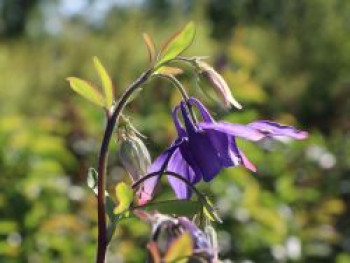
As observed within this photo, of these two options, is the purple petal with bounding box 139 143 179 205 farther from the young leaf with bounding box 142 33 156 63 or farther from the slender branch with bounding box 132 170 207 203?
the young leaf with bounding box 142 33 156 63

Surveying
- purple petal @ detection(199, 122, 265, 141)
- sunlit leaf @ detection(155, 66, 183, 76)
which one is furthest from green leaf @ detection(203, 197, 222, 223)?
sunlit leaf @ detection(155, 66, 183, 76)

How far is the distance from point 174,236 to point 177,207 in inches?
7.7

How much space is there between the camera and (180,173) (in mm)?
1449

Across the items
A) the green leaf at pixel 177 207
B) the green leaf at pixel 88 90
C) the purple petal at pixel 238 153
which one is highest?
the green leaf at pixel 88 90

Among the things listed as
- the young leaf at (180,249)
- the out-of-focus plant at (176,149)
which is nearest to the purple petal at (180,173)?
the out-of-focus plant at (176,149)

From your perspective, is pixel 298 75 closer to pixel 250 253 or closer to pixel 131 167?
pixel 250 253

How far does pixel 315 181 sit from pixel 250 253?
1150 mm

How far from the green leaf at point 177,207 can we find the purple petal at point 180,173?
0.21 feet

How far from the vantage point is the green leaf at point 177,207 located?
137cm

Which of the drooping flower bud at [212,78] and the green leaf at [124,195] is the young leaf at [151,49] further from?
the green leaf at [124,195]

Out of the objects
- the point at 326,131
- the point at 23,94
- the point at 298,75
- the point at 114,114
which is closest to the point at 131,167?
the point at 114,114

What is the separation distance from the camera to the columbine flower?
116cm

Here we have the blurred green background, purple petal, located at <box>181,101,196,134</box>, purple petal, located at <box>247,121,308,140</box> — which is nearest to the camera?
purple petal, located at <box>247,121,308,140</box>

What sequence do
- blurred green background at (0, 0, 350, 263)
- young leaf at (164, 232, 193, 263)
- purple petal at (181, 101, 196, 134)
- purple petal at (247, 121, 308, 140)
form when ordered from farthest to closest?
blurred green background at (0, 0, 350, 263) < purple petal at (181, 101, 196, 134) < purple petal at (247, 121, 308, 140) < young leaf at (164, 232, 193, 263)
